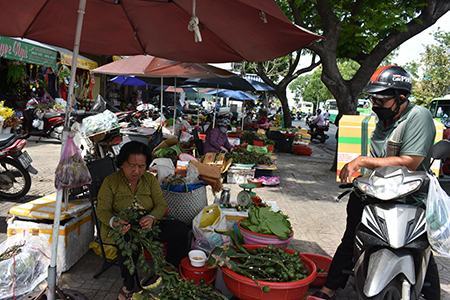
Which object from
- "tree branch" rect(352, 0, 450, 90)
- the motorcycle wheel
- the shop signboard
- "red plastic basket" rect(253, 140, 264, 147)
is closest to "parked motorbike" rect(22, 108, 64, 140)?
the shop signboard

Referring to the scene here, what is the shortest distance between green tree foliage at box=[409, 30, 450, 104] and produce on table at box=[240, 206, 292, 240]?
2824 centimetres

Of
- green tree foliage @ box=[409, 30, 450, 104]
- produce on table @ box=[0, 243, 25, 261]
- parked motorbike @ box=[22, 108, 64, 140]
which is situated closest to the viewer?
produce on table @ box=[0, 243, 25, 261]

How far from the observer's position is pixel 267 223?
10.8ft

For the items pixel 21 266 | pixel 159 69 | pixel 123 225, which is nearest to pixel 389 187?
pixel 123 225

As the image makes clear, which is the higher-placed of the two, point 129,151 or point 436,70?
point 436,70

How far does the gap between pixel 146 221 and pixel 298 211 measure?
12.4 ft

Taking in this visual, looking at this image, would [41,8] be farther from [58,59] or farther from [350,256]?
[58,59]

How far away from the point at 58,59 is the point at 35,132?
7.36 feet

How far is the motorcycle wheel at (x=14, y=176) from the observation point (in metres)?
5.12

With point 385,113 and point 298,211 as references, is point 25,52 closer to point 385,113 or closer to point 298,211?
point 298,211

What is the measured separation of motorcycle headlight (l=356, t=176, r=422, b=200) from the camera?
90.0 inches

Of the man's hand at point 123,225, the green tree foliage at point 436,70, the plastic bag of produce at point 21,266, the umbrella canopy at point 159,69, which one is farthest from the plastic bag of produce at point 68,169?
the green tree foliage at point 436,70

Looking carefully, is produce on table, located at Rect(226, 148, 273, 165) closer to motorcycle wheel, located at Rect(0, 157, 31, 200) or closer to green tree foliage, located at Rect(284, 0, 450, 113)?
green tree foliage, located at Rect(284, 0, 450, 113)

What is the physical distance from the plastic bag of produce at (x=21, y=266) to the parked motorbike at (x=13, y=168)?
2.41 metres
